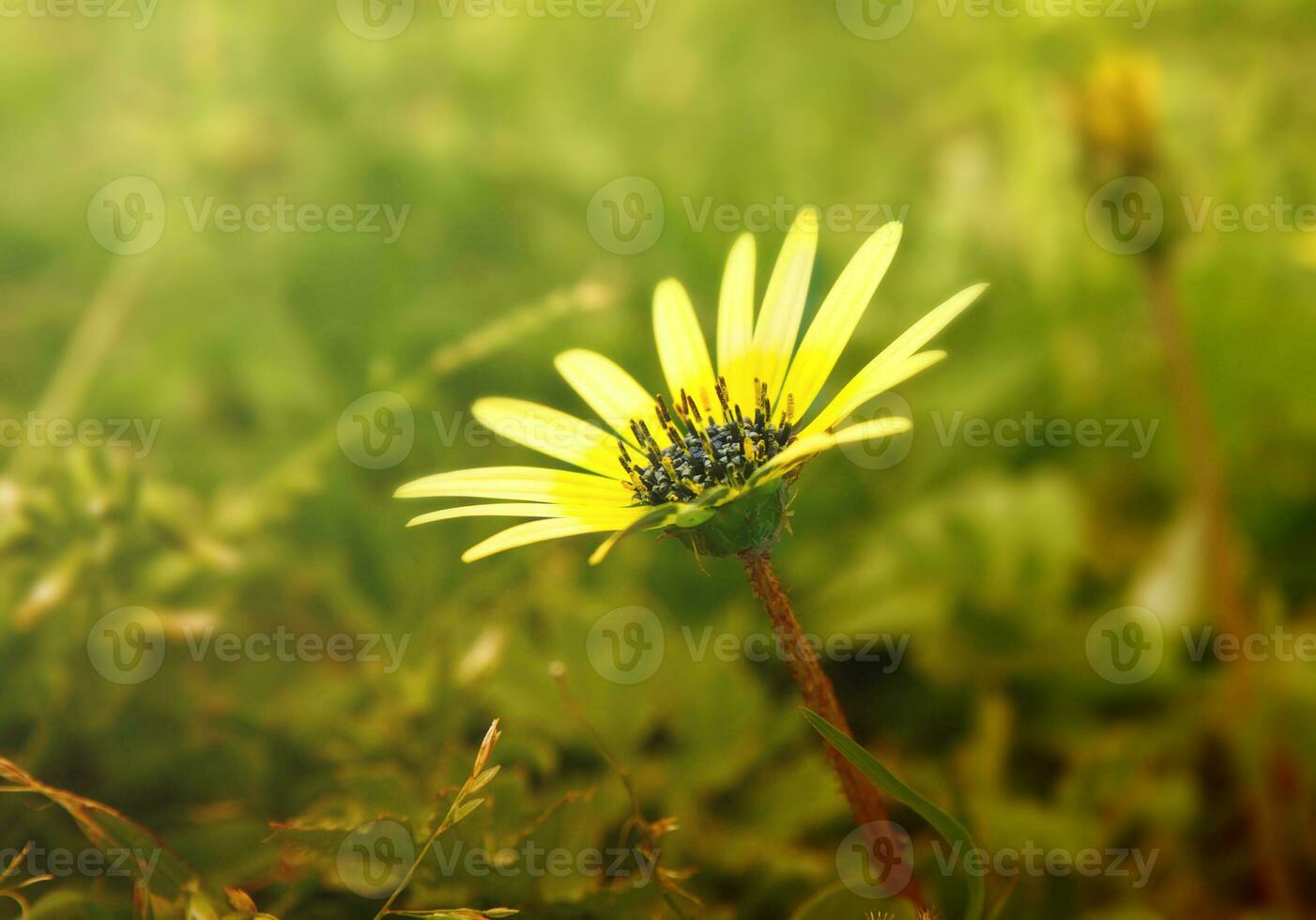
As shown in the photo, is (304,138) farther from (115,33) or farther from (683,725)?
(683,725)
